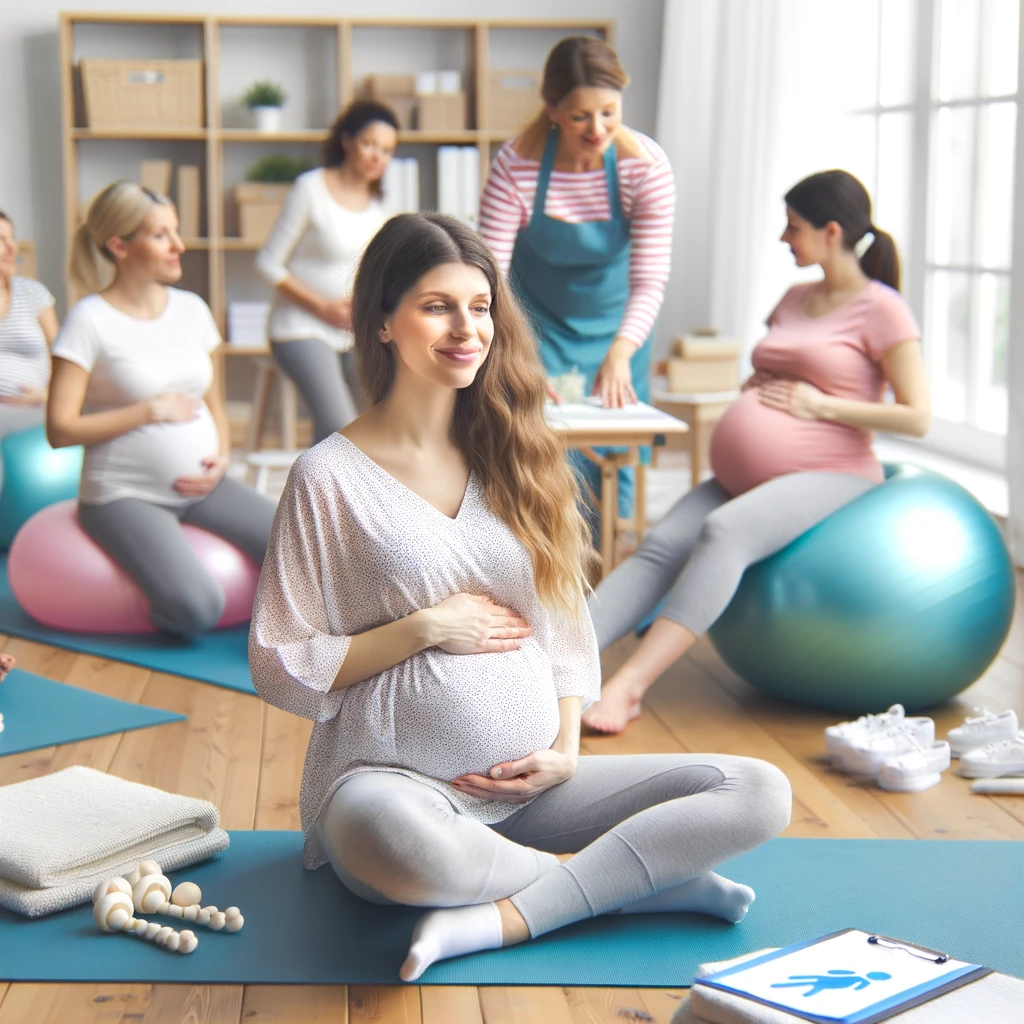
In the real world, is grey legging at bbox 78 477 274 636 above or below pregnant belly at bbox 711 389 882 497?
below

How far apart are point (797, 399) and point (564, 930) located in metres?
1.38

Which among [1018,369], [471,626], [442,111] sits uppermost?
[442,111]

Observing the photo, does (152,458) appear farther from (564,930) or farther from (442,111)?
(442,111)

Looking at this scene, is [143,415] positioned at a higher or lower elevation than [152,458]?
higher

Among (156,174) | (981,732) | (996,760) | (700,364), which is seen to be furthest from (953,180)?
(156,174)

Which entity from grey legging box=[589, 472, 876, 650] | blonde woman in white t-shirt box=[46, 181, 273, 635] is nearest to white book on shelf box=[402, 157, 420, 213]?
blonde woman in white t-shirt box=[46, 181, 273, 635]

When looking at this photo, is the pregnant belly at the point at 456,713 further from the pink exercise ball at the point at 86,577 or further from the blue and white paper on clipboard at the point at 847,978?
the pink exercise ball at the point at 86,577

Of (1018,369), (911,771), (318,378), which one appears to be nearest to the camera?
(911,771)

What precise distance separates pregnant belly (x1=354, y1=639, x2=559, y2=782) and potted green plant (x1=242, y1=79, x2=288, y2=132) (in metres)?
4.76

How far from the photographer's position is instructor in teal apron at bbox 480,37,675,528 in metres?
3.19

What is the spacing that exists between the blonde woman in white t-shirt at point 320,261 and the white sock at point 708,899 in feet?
7.76

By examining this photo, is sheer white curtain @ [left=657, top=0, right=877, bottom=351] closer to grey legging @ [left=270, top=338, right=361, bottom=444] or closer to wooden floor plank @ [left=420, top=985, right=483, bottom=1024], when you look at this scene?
grey legging @ [left=270, top=338, right=361, bottom=444]

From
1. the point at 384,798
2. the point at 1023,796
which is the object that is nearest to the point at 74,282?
the point at 384,798

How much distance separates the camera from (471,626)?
179 cm
